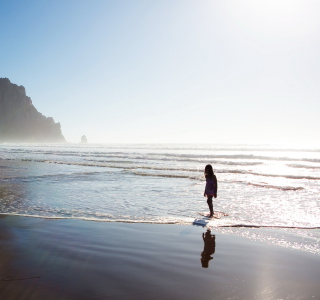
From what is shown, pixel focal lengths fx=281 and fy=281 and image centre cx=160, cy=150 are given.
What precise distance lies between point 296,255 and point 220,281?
85.1 inches

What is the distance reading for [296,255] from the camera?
220 inches

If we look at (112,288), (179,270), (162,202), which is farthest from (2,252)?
(162,202)

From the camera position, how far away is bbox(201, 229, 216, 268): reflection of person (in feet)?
17.0

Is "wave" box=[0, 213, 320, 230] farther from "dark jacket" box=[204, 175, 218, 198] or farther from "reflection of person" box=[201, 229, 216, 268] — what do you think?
"dark jacket" box=[204, 175, 218, 198]

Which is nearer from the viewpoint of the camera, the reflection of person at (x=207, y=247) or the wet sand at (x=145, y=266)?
the wet sand at (x=145, y=266)

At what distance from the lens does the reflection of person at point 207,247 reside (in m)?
5.17

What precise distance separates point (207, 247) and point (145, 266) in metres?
1.71

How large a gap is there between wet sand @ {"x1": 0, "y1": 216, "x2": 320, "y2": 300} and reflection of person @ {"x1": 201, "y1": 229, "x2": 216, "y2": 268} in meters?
0.02

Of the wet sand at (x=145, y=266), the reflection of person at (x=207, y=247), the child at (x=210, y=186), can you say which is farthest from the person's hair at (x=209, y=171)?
the wet sand at (x=145, y=266)

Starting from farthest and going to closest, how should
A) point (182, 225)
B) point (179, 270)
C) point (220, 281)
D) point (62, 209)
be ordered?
1. point (62, 209)
2. point (182, 225)
3. point (179, 270)
4. point (220, 281)

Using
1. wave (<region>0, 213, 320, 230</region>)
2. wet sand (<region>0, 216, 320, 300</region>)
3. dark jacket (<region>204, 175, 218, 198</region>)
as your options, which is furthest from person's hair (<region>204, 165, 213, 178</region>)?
wet sand (<region>0, 216, 320, 300</region>)

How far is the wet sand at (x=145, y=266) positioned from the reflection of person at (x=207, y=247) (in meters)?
0.02

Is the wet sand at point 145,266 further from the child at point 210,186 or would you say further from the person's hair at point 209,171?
the person's hair at point 209,171

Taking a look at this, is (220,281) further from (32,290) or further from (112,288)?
(32,290)
